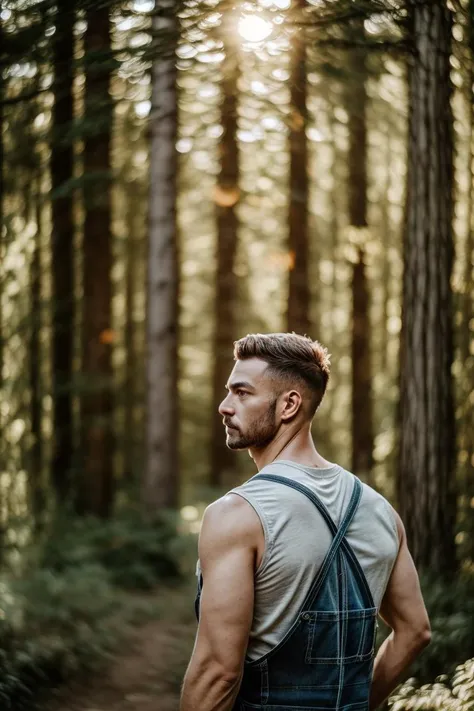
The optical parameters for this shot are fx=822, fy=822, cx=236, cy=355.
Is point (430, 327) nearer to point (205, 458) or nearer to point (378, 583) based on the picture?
point (378, 583)

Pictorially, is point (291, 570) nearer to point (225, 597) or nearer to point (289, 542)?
Result: point (289, 542)

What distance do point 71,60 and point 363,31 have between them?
2.02 meters

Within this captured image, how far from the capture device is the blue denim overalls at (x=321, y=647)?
274cm

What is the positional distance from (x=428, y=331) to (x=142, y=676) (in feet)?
13.3

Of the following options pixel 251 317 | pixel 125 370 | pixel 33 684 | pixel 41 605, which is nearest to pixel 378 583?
pixel 33 684

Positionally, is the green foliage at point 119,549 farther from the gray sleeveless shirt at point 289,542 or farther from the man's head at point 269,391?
the gray sleeveless shirt at point 289,542

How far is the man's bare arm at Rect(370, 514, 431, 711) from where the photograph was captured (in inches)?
122

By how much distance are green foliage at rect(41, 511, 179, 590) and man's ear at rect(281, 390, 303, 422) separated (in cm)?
863

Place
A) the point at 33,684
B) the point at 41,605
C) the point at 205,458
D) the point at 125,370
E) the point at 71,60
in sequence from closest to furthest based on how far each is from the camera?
1. the point at 71,60
2. the point at 33,684
3. the point at 41,605
4. the point at 125,370
5. the point at 205,458

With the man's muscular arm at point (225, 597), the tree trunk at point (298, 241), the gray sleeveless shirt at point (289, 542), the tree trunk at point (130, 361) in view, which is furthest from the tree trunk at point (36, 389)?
the man's muscular arm at point (225, 597)

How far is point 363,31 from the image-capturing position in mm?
5715

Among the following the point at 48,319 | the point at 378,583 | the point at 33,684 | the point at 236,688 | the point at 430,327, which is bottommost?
the point at 33,684

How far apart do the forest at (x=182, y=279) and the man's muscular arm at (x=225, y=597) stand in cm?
208

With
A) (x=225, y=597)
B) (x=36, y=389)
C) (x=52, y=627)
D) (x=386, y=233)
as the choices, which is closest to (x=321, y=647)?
(x=225, y=597)
